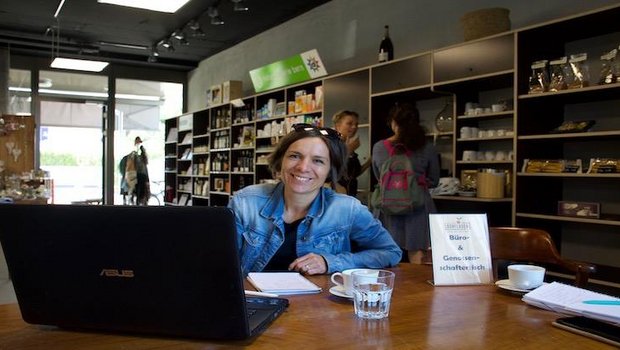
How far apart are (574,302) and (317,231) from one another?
838mm

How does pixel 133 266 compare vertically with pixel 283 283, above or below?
above

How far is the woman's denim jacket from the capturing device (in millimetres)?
1763

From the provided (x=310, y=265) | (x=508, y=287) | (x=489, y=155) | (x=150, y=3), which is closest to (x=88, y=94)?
(x=150, y=3)

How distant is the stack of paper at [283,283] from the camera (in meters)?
1.34

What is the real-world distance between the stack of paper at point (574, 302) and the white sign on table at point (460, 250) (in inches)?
8.0

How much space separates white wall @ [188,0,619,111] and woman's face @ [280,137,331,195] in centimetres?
266

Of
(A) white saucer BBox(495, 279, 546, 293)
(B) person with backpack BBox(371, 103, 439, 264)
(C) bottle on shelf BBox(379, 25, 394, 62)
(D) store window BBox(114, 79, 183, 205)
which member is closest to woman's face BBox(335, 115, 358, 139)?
(C) bottle on shelf BBox(379, 25, 394, 62)

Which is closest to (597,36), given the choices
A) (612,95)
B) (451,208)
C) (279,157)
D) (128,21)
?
(612,95)

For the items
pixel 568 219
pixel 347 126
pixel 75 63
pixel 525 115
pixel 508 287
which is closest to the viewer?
pixel 508 287

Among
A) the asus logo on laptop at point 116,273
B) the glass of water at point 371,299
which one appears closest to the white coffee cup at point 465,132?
the glass of water at point 371,299

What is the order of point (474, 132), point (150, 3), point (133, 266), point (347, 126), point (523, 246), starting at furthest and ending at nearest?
point (150, 3) < point (347, 126) < point (474, 132) < point (523, 246) < point (133, 266)

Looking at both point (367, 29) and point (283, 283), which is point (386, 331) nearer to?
point (283, 283)

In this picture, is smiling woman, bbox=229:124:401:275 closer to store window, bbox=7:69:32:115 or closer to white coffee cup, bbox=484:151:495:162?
white coffee cup, bbox=484:151:495:162

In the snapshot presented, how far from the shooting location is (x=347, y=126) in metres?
4.54
